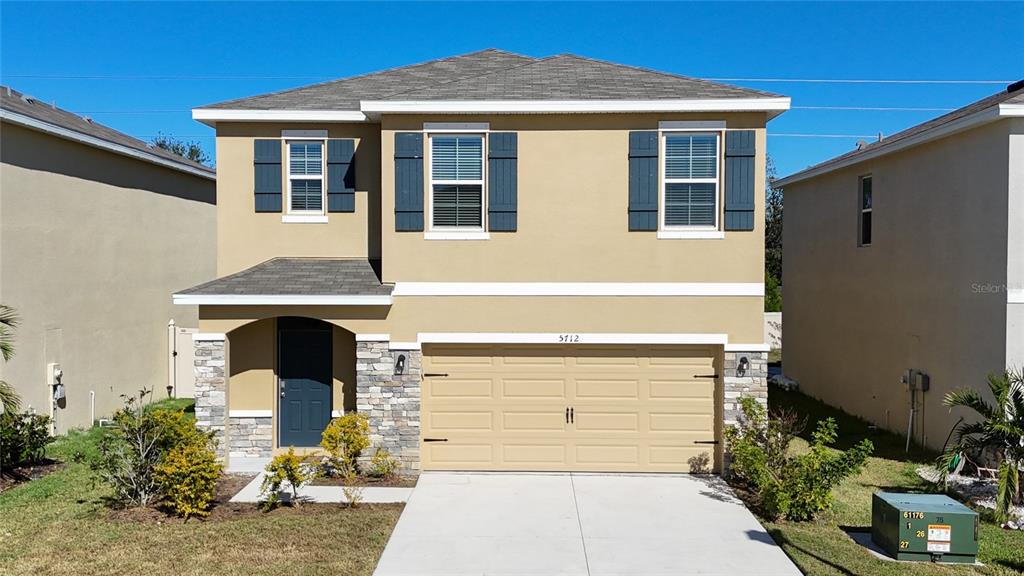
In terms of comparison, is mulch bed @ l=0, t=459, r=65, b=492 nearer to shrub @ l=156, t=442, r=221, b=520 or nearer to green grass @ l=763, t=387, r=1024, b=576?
shrub @ l=156, t=442, r=221, b=520

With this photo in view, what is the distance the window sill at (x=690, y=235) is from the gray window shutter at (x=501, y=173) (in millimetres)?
2259

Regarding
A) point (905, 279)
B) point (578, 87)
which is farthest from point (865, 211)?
point (578, 87)

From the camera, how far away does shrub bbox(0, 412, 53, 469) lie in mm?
10562

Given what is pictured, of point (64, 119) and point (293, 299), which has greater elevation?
point (64, 119)

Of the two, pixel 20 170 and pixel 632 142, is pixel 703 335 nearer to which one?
pixel 632 142

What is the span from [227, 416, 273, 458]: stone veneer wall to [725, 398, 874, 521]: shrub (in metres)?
7.24

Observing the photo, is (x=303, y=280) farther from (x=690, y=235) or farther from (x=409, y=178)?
(x=690, y=235)

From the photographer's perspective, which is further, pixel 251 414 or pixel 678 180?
pixel 251 414

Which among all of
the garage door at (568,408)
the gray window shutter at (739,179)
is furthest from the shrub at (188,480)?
the gray window shutter at (739,179)

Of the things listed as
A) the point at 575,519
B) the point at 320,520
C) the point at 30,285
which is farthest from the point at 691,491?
the point at 30,285

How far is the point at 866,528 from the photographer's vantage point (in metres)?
8.84

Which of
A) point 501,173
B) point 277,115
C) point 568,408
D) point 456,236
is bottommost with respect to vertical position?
point 568,408

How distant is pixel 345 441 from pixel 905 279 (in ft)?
34.7

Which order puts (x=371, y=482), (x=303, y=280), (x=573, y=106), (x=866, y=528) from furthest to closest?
(x=303, y=280) < (x=573, y=106) < (x=371, y=482) < (x=866, y=528)
